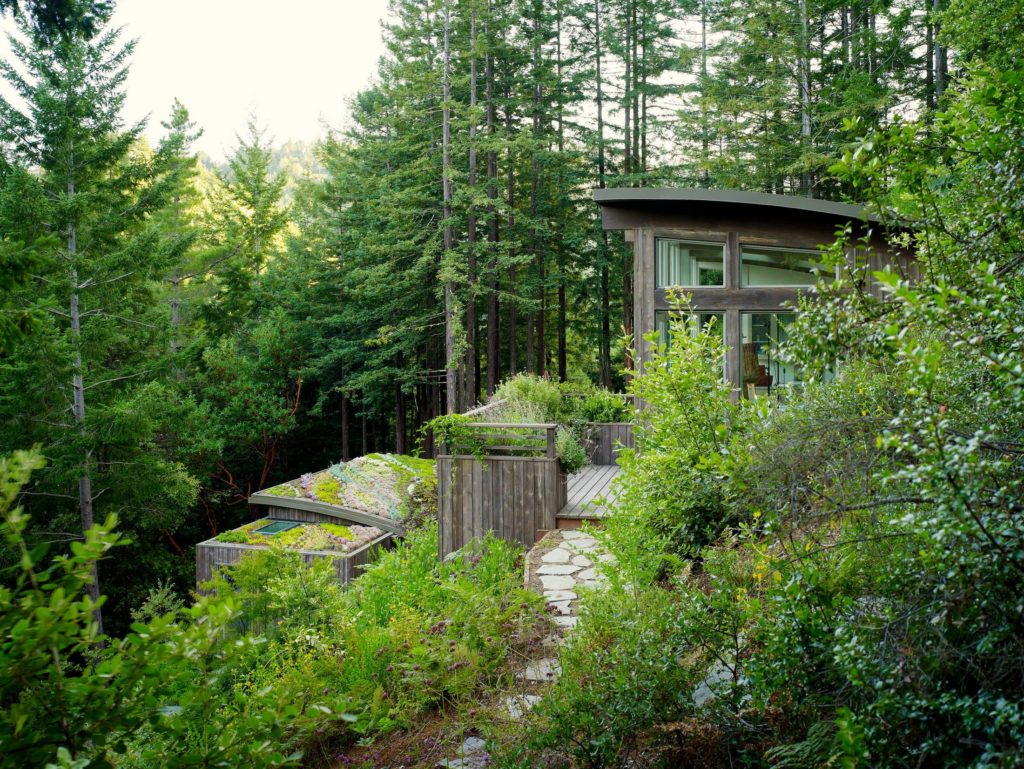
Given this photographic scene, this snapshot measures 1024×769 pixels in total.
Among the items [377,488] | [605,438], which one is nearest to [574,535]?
[605,438]

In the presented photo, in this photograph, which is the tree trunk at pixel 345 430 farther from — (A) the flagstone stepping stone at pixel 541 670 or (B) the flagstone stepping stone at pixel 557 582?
(A) the flagstone stepping stone at pixel 541 670

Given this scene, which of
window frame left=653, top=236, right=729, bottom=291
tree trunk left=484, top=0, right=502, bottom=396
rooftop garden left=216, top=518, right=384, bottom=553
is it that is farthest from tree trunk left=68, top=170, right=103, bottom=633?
window frame left=653, top=236, right=729, bottom=291

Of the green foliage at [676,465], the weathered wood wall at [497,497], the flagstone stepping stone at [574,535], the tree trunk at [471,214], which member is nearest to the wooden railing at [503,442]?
the weathered wood wall at [497,497]

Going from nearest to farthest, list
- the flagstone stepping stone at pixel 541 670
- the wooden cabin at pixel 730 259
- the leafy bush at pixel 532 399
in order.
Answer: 1. the flagstone stepping stone at pixel 541 670
2. the leafy bush at pixel 532 399
3. the wooden cabin at pixel 730 259

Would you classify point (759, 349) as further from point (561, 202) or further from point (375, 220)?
point (375, 220)

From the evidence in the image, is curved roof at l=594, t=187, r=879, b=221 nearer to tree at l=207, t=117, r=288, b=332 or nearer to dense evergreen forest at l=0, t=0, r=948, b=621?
dense evergreen forest at l=0, t=0, r=948, b=621

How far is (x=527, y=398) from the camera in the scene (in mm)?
9883

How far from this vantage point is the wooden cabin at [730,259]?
998 cm

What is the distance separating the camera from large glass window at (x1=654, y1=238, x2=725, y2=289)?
1034 centimetres

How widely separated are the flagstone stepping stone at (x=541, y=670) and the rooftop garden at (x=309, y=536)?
6574 millimetres

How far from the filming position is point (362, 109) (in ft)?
71.1

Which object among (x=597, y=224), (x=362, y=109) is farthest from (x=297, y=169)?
(x=597, y=224)

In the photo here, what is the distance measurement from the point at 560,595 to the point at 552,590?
14 centimetres

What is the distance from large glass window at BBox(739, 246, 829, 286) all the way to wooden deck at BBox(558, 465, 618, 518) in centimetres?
342
